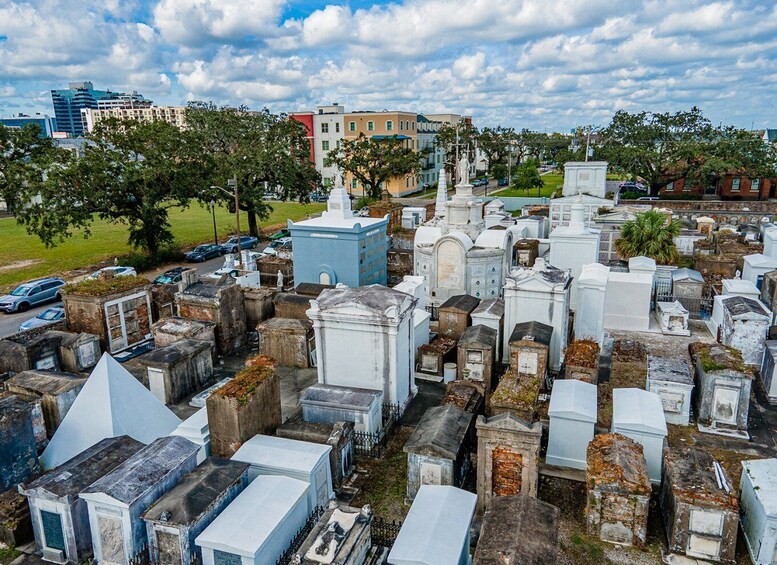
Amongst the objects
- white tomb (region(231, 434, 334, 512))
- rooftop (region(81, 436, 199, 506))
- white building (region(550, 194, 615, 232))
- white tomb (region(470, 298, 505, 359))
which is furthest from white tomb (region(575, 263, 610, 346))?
white building (region(550, 194, 615, 232))

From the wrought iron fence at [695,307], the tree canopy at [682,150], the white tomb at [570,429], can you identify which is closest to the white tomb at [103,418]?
the white tomb at [570,429]

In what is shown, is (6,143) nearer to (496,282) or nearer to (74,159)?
(74,159)

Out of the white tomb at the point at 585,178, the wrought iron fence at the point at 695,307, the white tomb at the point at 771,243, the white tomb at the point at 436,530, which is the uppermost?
the white tomb at the point at 585,178

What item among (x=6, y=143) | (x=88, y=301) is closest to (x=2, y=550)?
(x=88, y=301)

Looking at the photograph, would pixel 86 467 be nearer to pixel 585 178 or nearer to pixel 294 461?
pixel 294 461

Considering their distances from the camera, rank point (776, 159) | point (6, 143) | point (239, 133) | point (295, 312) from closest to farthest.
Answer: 1. point (295, 312)
2. point (6, 143)
3. point (239, 133)
4. point (776, 159)

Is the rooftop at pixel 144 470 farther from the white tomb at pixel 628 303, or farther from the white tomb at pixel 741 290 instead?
the white tomb at pixel 741 290

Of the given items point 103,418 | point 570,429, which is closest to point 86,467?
point 103,418
